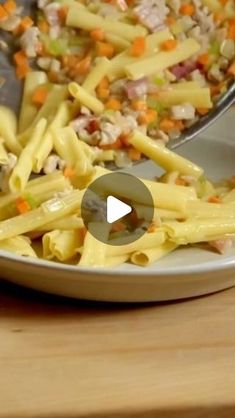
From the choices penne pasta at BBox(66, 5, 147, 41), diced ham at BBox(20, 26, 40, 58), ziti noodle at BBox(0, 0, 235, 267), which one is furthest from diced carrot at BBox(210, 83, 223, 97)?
diced ham at BBox(20, 26, 40, 58)

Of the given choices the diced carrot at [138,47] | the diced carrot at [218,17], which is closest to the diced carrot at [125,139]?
the diced carrot at [138,47]

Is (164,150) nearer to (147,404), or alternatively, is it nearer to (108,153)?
(108,153)

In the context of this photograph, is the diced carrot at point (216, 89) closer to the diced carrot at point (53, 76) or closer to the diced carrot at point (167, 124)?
the diced carrot at point (167, 124)

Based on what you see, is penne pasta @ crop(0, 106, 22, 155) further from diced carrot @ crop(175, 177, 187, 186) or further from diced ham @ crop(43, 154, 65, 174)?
diced carrot @ crop(175, 177, 187, 186)

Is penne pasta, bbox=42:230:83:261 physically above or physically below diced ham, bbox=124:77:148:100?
below

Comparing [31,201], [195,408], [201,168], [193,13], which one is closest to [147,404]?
[195,408]

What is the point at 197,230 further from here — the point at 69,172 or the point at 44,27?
the point at 44,27

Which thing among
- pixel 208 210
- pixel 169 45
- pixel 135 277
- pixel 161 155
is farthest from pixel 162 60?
pixel 135 277
